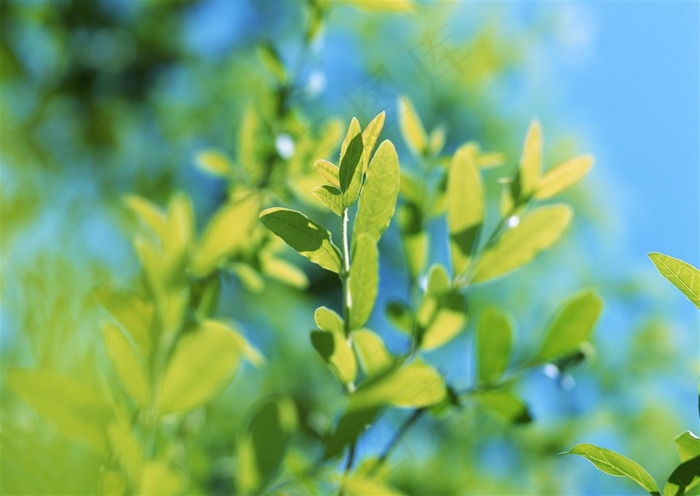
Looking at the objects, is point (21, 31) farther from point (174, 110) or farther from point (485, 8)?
point (485, 8)

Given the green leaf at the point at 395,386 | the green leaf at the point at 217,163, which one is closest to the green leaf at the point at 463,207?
the green leaf at the point at 395,386

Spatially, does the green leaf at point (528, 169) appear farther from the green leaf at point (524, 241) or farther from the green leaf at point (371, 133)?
the green leaf at point (371, 133)

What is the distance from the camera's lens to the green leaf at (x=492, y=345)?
34 centimetres

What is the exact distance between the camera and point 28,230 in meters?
0.37

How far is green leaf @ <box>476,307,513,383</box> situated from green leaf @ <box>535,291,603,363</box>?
21 mm

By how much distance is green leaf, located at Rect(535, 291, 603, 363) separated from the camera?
0.32 meters

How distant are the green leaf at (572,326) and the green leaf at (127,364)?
0.22 m

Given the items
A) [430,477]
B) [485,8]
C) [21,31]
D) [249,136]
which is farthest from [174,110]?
[249,136]

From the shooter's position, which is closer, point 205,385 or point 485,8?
point 205,385

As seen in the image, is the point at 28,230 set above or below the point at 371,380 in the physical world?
below

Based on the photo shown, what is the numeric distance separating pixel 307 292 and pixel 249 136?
2.26 metres

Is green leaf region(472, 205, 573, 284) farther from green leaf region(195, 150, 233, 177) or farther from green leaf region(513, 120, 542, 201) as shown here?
green leaf region(195, 150, 233, 177)

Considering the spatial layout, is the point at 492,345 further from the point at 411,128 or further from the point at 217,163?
the point at 217,163

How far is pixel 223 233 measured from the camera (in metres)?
0.28
